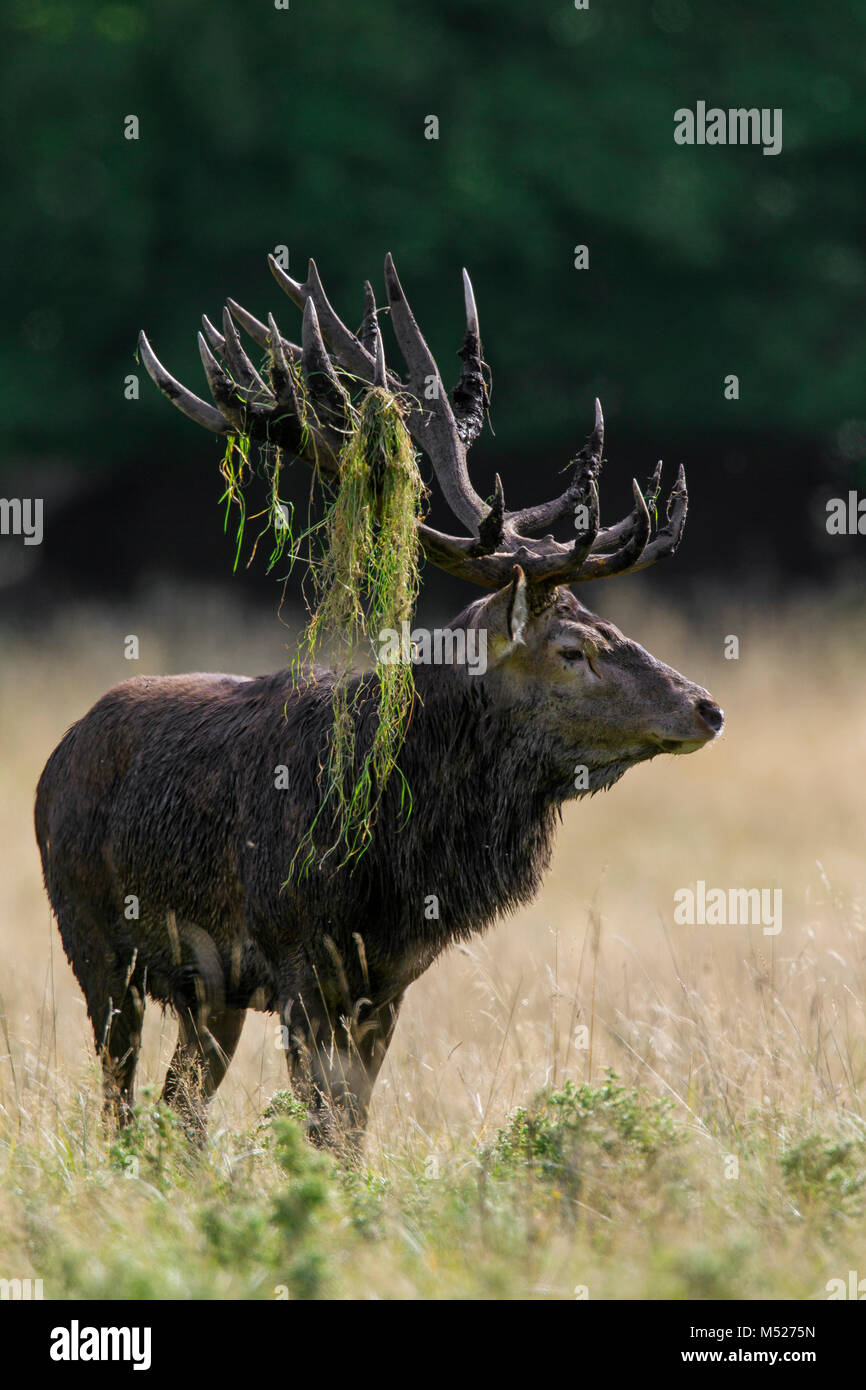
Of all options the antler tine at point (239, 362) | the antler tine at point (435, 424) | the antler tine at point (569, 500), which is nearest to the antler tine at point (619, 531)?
the antler tine at point (569, 500)

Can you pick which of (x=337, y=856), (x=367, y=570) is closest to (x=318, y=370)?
(x=367, y=570)

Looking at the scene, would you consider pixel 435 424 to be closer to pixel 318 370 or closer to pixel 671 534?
pixel 318 370

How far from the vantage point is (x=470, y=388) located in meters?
5.74

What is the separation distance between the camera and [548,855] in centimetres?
544

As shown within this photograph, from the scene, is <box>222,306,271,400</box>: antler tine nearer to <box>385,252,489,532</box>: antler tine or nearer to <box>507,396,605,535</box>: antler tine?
<box>385,252,489,532</box>: antler tine

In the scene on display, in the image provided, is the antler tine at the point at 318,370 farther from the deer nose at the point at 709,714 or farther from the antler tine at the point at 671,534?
the deer nose at the point at 709,714

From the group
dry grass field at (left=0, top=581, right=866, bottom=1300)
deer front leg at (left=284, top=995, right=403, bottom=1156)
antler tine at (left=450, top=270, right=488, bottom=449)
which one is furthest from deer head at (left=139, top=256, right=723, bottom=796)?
deer front leg at (left=284, top=995, right=403, bottom=1156)

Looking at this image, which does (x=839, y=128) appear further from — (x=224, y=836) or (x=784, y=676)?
(x=224, y=836)

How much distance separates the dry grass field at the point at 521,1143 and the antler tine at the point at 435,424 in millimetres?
1514

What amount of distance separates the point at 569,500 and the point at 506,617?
68 centimetres

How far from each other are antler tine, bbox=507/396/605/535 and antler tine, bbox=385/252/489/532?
0.56 feet
